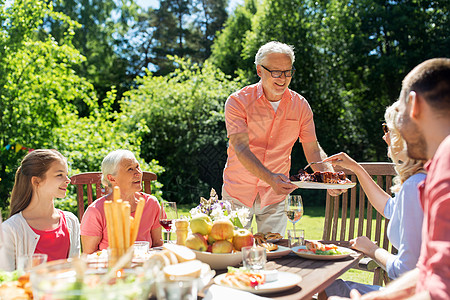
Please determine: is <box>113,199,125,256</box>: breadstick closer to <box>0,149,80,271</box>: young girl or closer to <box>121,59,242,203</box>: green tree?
<box>0,149,80,271</box>: young girl

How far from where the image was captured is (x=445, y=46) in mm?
12938

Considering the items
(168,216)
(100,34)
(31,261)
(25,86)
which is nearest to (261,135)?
(168,216)

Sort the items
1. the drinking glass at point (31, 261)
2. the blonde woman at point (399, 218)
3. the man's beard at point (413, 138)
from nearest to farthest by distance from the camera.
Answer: the man's beard at point (413, 138), the drinking glass at point (31, 261), the blonde woman at point (399, 218)

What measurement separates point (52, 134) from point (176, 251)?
6.57 m

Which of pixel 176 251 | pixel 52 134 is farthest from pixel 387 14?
pixel 176 251

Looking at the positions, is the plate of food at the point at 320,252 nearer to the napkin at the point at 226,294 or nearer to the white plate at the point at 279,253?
the white plate at the point at 279,253

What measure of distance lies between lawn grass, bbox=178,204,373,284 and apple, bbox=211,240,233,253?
3.50 m

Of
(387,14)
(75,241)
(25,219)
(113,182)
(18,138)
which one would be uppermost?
(387,14)

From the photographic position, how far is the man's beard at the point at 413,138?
1.55 metres

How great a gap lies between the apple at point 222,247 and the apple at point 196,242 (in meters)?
0.05

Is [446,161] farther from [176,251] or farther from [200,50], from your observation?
[200,50]

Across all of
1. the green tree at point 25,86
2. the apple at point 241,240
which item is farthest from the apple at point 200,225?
the green tree at point 25,86

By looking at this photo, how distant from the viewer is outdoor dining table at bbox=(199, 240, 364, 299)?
6.22ft

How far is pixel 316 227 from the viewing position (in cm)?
887
